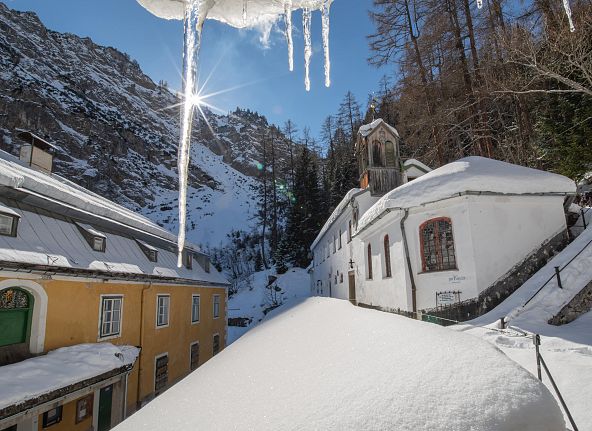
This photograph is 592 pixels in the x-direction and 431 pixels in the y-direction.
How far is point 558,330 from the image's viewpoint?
7082mm

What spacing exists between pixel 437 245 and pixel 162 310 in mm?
11398

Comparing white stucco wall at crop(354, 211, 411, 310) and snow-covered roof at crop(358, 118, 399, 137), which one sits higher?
snow-covered roof at crop(358, 118, 399, 137)

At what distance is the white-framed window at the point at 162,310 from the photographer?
45.6 ft

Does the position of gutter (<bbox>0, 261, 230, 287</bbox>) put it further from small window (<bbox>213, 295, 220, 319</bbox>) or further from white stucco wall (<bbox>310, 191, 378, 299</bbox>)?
white stucco wall (<bbox>310, 191, 378, 299</bbox>)

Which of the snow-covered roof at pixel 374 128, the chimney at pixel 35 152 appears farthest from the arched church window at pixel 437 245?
the chimney at pixel 35 152

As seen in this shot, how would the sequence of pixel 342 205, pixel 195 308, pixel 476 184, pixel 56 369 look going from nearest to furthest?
1. pixel 56 369
2. pixel 476 184
3. pixel 195 308
4. pixel 342 205

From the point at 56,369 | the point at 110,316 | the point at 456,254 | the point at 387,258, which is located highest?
the point at 387,258

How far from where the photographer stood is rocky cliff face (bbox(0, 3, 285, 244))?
5175 centimetres

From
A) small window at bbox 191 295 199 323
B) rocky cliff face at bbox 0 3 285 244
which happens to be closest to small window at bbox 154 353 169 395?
small window at bbox 191 295 199 323

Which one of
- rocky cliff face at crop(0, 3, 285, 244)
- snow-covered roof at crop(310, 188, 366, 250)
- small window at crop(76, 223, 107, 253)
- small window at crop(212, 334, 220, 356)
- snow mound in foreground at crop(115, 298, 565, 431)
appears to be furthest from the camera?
rocky cliff face at crop(0, 3, 285, 244)

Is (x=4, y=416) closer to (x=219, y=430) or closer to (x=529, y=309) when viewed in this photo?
(x=219, y=430)

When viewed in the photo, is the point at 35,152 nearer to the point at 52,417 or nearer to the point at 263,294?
the point at 52,417

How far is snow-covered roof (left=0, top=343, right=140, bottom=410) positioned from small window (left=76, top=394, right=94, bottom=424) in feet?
Result: 5.10

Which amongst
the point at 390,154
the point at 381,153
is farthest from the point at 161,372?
the point at 390,154
